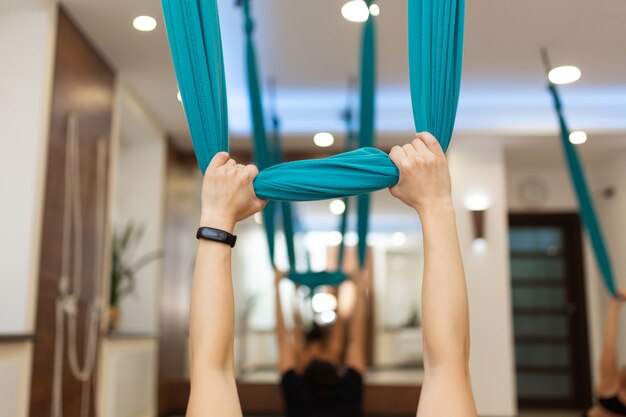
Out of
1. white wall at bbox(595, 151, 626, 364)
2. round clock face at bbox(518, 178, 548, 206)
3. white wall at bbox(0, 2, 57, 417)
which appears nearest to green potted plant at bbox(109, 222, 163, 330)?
white wall at bbox(0, 2, 57, 417)

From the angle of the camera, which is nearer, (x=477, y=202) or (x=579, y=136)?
(x=579, y=136)

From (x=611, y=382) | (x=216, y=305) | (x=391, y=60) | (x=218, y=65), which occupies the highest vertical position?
(x=391, y=60)

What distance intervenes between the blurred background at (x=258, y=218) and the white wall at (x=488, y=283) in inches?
0.6

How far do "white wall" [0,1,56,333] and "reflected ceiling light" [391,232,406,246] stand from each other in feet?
15.1

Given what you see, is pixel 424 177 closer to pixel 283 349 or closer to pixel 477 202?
pixel 283 349

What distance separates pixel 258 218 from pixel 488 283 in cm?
234

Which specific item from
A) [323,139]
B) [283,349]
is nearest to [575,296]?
[323,139]

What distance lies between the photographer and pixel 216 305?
138 cm

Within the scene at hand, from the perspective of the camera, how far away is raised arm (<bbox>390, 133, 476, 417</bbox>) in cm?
129

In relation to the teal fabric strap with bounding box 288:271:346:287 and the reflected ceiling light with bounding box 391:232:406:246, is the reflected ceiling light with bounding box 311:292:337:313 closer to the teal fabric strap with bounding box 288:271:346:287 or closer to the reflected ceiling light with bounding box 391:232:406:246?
the reflected ceiling light with bounding box 391:232:406:246

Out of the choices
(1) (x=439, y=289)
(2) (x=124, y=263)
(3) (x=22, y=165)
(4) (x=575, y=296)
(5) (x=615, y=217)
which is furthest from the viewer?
(4) (x=575, y=296)

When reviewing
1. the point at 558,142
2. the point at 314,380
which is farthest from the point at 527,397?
the point at 314,380

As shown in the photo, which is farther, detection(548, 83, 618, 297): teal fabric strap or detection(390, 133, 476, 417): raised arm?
detection(548, 83, 618, 297): teal fabric strap

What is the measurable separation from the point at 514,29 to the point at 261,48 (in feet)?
5.34
